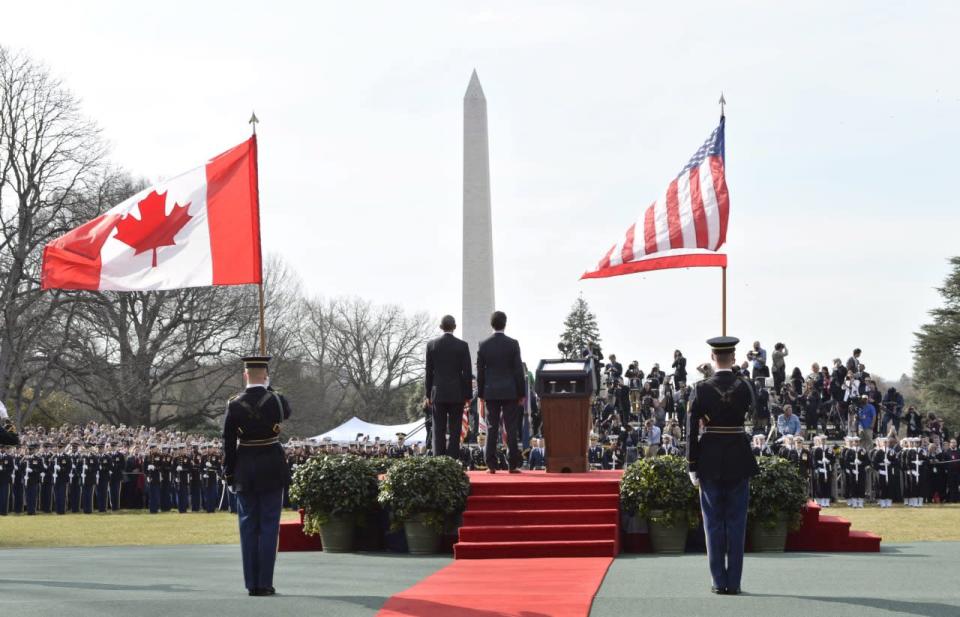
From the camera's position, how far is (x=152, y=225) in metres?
13.5

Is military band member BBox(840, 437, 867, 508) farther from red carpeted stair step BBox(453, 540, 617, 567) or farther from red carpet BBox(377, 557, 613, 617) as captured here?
red carpet BBox(377, 557, 613, 617)

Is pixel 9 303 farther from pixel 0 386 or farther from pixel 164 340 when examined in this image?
pixel 164 340

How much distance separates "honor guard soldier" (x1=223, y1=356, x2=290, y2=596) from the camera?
29.6ft

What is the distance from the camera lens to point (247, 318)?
5025 centimetres

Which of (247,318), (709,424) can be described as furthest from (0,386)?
(709,424)

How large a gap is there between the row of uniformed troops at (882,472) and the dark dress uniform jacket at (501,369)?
11.1 meters

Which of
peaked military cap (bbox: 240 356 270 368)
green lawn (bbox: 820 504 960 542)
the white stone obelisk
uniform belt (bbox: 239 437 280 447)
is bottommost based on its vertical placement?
green lawn (bbox: 820 504 960 542)

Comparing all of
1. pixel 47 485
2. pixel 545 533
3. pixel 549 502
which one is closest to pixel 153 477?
pixel 47 485

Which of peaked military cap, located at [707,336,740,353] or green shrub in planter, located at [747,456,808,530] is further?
green shrub in planter, located at [747,456,808,530]

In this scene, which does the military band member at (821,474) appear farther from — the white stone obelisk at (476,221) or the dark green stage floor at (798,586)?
the dark green stage floor at (798,586)

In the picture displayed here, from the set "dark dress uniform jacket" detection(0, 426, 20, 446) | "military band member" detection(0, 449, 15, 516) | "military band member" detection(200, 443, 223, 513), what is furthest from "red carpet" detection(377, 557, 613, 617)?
"military band member" detection(0, 449, 15, 516)

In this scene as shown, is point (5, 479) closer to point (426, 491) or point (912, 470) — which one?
point (426, 491)

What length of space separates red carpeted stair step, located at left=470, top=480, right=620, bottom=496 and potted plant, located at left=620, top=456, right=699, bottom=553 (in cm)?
40

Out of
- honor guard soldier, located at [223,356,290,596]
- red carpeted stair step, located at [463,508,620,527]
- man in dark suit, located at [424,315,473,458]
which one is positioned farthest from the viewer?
man in dark suit, located at [424,315,473,458]
